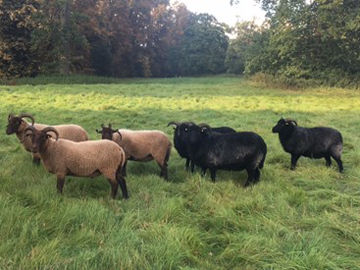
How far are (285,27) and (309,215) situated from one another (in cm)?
2699

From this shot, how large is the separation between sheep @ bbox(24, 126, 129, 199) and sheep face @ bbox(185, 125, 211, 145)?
1904mm

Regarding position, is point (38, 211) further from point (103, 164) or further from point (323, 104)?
point (323, 104)

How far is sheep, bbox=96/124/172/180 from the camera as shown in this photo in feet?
24.0

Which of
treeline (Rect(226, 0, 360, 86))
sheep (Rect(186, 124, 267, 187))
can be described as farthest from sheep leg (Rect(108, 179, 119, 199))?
treeline (Rect(226, 0, 360, 86))

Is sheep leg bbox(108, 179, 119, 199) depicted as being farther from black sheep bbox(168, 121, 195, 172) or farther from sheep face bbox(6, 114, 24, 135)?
sheep face bbox(6, 114, 24, 135)

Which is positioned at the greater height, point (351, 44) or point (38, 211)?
point (351, 44)

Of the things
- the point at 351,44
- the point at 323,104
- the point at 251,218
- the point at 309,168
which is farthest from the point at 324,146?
the point at 351,44

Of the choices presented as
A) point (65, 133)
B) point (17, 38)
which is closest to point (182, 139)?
point (65, 133)

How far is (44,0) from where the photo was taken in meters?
34.4

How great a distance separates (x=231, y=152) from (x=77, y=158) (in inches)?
121

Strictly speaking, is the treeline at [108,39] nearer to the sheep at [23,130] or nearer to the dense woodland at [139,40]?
the dense woodland at [139,40]

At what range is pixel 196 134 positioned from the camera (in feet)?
24.2

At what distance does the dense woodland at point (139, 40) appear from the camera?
1093 inches

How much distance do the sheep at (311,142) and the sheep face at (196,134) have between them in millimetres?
1983
